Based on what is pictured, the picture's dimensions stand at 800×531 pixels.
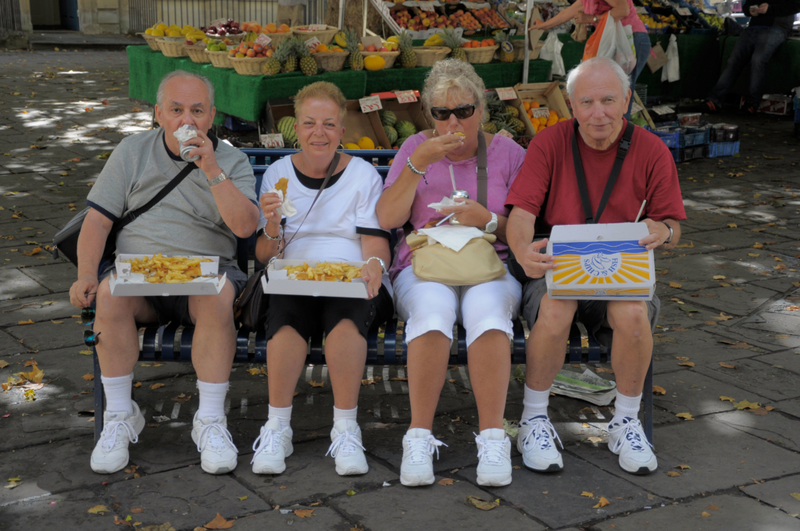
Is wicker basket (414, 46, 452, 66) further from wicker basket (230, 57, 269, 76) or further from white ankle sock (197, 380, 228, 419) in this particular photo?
white ankle sock (197, 380, 228, 419)

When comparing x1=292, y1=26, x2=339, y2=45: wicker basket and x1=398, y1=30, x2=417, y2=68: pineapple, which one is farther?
x1=398, y1=30, x2=417, y2=68: pineapple

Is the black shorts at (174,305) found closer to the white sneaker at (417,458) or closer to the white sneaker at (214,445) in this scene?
the white sneaker at (214,445)

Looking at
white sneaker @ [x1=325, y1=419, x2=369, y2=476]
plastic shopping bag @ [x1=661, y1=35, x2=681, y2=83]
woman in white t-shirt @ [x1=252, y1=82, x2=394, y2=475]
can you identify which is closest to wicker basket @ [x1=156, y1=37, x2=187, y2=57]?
woman in white t-shirt @ [x1=252, y1=82, x2=394, y2=475]

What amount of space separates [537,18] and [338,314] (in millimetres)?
5615

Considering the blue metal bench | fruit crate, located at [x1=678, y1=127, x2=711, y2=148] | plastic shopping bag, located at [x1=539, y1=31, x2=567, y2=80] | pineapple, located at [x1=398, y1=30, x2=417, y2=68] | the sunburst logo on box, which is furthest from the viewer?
fruit crate, located at [x1=678, y1=127, x2=711, y2=148]

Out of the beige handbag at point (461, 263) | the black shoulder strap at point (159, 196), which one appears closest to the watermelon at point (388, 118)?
the black shoulder strap at point (159, 196)

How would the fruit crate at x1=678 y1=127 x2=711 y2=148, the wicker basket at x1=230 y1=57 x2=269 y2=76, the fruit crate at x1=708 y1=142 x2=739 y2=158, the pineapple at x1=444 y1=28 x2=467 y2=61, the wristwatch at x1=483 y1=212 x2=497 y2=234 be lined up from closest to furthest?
1. the wristwatch at x1=483 y1=212 x2=497 y2=234
2. the wicker basket at x1=230 y1=57 x2=269 y2=76
3. the pineapple at x1=444 y1=28 x2=467 y2=61
4. the fruit crate at x1=678 y1=127 x2=711 y2=148
5. the fruit crate at x1=708 y1=142 x2=739 y2=158

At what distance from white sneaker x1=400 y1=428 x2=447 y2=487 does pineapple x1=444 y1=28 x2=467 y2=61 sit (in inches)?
203

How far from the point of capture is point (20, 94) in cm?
1196

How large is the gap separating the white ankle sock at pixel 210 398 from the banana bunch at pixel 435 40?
215 inches

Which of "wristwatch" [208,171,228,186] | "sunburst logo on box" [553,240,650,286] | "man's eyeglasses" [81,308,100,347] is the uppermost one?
"wristwatch" [208,171,228,186]

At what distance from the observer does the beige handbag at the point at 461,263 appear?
9.85 ft

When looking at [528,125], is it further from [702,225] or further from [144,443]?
[144,443]

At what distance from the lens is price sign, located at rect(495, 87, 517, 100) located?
7.32m
